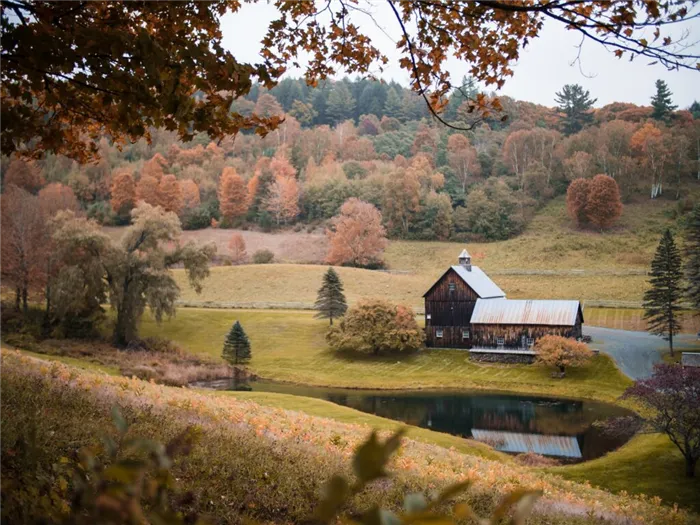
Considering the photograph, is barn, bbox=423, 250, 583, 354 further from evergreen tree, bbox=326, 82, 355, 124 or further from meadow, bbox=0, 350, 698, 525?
evergreen tree, bbox=326, 82, 355, 124

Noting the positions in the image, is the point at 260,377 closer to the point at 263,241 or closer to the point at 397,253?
the point at 397,253

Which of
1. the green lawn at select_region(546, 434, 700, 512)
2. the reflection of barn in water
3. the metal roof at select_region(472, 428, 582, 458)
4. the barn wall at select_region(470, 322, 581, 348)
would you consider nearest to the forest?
the barn wall at select_region(470, 322, 581, 348)

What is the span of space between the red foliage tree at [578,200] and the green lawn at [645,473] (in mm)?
57835

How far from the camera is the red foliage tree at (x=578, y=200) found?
75.8 meters

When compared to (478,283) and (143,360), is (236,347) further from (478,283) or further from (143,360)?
(478,283)

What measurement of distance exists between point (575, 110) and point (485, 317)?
8214 centimetres

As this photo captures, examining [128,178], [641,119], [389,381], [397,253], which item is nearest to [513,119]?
[641,119]

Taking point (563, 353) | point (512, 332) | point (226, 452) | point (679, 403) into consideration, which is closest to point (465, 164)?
point (512, 332)

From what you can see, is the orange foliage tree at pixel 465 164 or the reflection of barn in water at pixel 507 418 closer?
the reflection of barn in water at pixel 507 418

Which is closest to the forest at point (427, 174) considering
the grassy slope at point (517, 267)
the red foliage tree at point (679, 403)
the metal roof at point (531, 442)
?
the grassy slope at point (517, 267)

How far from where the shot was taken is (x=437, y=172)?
305 ft

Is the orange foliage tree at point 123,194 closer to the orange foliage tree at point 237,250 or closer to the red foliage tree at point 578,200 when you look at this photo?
the orange foliage tree at point 237,250

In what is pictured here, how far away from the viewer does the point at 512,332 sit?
41031mm

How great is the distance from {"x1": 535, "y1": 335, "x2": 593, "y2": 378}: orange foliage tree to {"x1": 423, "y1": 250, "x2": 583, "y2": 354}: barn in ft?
12.9
